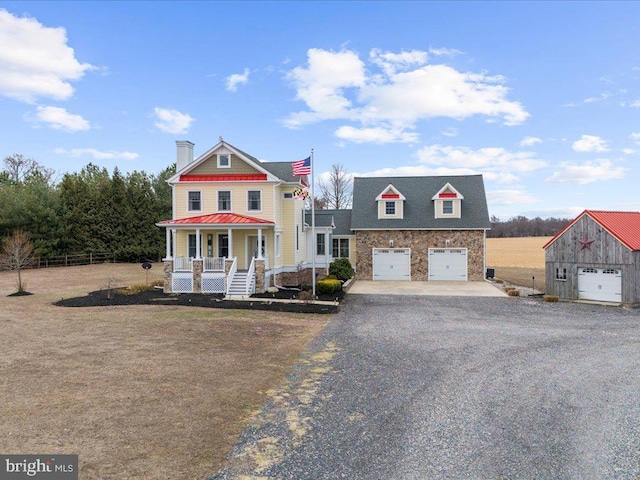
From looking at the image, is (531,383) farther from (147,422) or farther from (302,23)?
(302,23)

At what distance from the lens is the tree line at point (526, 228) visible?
314ft

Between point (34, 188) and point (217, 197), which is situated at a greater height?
point (34, 188)

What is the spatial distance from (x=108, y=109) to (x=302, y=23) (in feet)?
38.4

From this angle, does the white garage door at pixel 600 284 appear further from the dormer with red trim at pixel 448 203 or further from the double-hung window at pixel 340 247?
the double-hung window at pixel 340 247

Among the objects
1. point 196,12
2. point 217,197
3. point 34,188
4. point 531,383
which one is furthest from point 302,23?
point 34,188

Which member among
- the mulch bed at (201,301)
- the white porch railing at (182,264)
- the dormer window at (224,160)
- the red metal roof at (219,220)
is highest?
the dormer window at (224,160)

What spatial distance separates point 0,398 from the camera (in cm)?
748

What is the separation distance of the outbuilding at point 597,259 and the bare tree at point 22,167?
184ft

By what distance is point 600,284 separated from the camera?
65.8 ft

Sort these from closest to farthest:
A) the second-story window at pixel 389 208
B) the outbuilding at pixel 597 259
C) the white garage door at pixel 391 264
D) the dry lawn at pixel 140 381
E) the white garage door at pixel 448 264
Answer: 1. the dry lawn at pixel 140 381
2. the outbuilding at pixel 597 259
3. the white garage door at pixel 448 264
4. the white garage door at pixel 391 264
5. the second-story window at pixel 389 208

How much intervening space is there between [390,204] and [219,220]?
12.2m

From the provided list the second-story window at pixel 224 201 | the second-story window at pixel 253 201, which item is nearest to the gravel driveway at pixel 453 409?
the second-story window at pixel 253 201

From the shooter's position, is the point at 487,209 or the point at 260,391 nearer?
the point at 260,391

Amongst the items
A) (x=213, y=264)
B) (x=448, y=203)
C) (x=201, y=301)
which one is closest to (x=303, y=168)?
(x=213, y=264)
